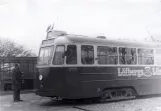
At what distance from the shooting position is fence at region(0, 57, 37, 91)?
16578mm

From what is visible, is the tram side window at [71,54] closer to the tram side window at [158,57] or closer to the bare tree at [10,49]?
the tram side window at [158,57]

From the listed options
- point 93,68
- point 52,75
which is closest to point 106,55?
point 93,68

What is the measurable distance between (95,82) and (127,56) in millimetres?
2210

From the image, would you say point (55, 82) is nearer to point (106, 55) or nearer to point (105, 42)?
point (106, 55)

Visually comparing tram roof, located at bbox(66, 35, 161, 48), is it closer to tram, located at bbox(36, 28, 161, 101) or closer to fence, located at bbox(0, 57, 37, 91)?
tram, located at bbox(36, 28, 161, 101)

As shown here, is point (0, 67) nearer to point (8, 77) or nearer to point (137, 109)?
point (8, 77)

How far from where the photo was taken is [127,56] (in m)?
12.4

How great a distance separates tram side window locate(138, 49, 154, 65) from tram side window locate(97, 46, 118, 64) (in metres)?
1.50

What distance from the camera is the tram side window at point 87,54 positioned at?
11.1m

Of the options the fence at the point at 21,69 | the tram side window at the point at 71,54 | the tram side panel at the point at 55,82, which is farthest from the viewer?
the fence at the point at 21,69

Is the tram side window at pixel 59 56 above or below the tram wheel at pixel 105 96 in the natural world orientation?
above

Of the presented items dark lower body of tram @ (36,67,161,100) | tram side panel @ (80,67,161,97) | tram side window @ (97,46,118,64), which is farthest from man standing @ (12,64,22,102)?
tram side window @ (97,46,118,64)

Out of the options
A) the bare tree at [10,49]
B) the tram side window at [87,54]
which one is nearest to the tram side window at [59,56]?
the tram side window at [87,54]

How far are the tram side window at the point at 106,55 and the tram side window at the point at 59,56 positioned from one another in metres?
1.66
